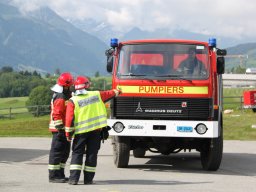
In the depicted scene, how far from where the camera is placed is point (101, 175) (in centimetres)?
1113

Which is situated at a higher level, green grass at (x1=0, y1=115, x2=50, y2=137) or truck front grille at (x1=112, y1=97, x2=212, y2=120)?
truck front grille at (x1=112, y1=97, x2=212, y2=120)

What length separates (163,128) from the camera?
11578 mm

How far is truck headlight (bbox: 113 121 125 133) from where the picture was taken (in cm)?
1168

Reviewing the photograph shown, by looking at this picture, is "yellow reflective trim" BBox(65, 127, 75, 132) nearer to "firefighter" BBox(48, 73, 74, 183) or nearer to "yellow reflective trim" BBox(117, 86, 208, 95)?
"firefighter" BBox(48, 73, 74, 183)

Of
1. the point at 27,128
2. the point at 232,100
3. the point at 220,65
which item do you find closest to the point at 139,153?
the point at 220,65

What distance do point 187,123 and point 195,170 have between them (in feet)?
5.02

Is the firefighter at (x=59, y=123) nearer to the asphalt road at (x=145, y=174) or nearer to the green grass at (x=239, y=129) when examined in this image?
the asphalt road at (x=145, y=174)

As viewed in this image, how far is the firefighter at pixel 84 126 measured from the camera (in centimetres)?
950

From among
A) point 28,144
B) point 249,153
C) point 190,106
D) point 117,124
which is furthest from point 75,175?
point 28,144

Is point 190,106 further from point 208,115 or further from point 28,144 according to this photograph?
point 28,144

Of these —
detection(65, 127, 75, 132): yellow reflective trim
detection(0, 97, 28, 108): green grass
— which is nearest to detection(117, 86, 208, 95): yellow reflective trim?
detection(65, 127, 75, 132): yellow reflective trim

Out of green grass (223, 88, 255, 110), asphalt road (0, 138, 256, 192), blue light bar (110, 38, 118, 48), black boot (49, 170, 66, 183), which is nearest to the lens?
asphalt road (0, 138, 256, 192)

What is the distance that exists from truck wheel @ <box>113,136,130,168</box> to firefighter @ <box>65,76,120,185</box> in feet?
7.70

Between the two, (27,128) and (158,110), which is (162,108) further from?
(27,128)
